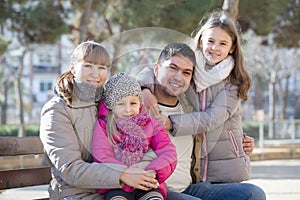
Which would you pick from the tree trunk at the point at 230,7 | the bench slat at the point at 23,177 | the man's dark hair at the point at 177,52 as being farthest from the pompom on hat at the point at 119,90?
the tree trunk at the point at 230,7

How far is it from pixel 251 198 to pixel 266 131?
2405cm

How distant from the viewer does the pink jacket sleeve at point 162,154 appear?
246 cm

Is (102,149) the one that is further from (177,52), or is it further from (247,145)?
(247,145)

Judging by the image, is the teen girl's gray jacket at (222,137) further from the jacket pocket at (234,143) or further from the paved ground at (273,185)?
the paved ground at (273,185)

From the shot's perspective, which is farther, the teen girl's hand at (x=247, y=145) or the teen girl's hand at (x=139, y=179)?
the teen girl's hand at (x=247, y=145)

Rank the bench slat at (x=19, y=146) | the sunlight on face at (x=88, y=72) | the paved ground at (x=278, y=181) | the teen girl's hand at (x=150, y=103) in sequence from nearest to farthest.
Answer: the sunlight on face at (x=88, y=72) → the teen girl's hand at (x=150, y=103) → the bench slat at (x=19, y=146) → the paved ground at (x=278, y=181)

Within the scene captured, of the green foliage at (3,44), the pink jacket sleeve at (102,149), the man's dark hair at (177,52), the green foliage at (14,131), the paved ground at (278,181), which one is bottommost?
the green foliage at (14,131)

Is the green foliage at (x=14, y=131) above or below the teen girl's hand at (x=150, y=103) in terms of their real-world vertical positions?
below

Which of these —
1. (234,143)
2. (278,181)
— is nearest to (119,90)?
(234,143)

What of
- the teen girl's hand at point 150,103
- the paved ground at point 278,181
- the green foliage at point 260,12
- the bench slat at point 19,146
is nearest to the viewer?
the teen girl's hand at point 150,103

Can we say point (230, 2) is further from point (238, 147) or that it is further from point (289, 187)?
point (238, 147)

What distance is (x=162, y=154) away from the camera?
2492 millimetres

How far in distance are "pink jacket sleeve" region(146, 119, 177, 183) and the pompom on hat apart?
0.60ft

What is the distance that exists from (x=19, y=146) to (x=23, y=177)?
216 mm
